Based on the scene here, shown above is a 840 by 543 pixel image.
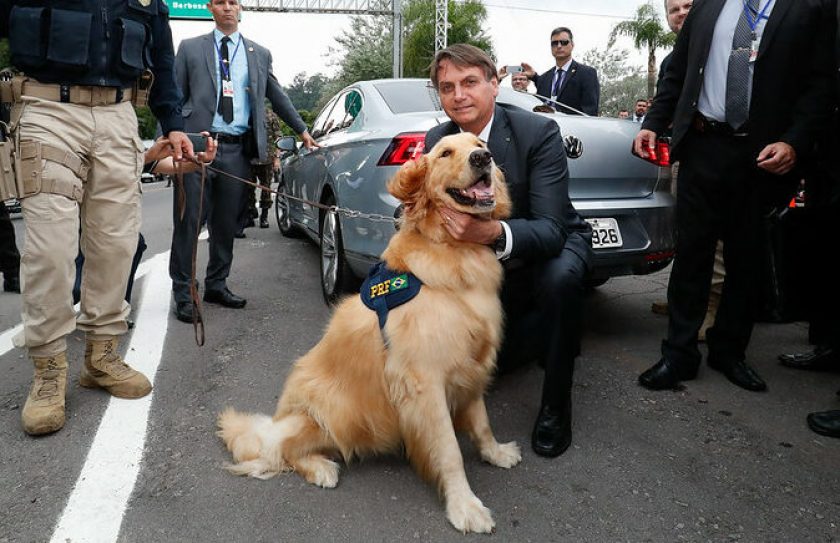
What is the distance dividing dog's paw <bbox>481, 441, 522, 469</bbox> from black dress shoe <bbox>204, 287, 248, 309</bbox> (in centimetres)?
285

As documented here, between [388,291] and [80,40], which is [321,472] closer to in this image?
[388,291]

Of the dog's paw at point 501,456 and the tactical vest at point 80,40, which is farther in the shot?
the tactical vest at point 80,40

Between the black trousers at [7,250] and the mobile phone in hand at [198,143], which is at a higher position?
the mobile phone in hand at [198,143]

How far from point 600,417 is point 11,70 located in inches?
123

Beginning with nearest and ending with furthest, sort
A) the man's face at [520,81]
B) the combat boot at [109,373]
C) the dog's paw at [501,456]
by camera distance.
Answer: the dog's paw at [501,456] → the combat boot at [109,373] → the man's face at [520,81]

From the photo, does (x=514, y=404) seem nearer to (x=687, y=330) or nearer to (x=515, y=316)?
(x=515, y=316)

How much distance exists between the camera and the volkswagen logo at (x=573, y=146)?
11.1 ft

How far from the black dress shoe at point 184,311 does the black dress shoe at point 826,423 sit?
12.5 feet

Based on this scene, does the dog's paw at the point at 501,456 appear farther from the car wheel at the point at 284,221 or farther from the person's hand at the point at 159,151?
the car wheel at the point at 284,221

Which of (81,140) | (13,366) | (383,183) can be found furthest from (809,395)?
(13,366)

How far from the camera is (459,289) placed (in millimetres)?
2131

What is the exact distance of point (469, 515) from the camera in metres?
1.94

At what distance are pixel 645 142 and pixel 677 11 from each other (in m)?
1.82

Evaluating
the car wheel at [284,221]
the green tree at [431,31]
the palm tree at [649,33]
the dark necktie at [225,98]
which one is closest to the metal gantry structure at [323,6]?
the green tree at [431,31]
